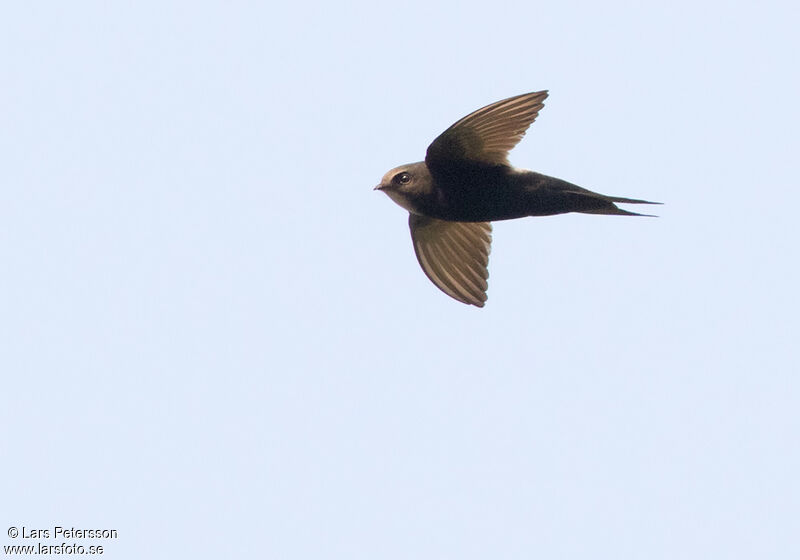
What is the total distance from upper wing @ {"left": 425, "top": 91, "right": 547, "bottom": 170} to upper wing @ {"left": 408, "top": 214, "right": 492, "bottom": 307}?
0.63 meters

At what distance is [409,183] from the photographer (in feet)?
19.7

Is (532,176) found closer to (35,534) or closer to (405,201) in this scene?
(405,201)

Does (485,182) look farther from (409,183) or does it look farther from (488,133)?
(409,183)

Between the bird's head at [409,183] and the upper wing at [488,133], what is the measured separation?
0.23 feet

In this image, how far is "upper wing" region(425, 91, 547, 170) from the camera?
561 centimetres

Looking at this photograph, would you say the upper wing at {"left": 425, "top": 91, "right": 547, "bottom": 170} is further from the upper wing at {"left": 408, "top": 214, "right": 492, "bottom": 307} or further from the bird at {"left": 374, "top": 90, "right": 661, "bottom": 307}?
the upper wing at {"left": 408, "top": 214, "right": 492, "bottom": 307}

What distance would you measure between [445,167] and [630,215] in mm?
1113

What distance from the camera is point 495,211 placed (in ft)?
19.6

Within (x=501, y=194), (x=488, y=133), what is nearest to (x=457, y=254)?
(x=501, y=194)

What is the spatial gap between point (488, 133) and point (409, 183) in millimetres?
557

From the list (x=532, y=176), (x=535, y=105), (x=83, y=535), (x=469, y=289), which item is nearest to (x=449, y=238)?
(x=469, y=289)

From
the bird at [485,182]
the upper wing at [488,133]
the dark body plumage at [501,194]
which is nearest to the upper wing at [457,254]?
the bird at [485,182]

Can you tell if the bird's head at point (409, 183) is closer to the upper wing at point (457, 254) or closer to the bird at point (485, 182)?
the bird at point (485, 182)

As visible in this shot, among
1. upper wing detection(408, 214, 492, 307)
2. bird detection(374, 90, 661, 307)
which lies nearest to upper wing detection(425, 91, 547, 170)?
bird detection(374, 90, 661, 307)
